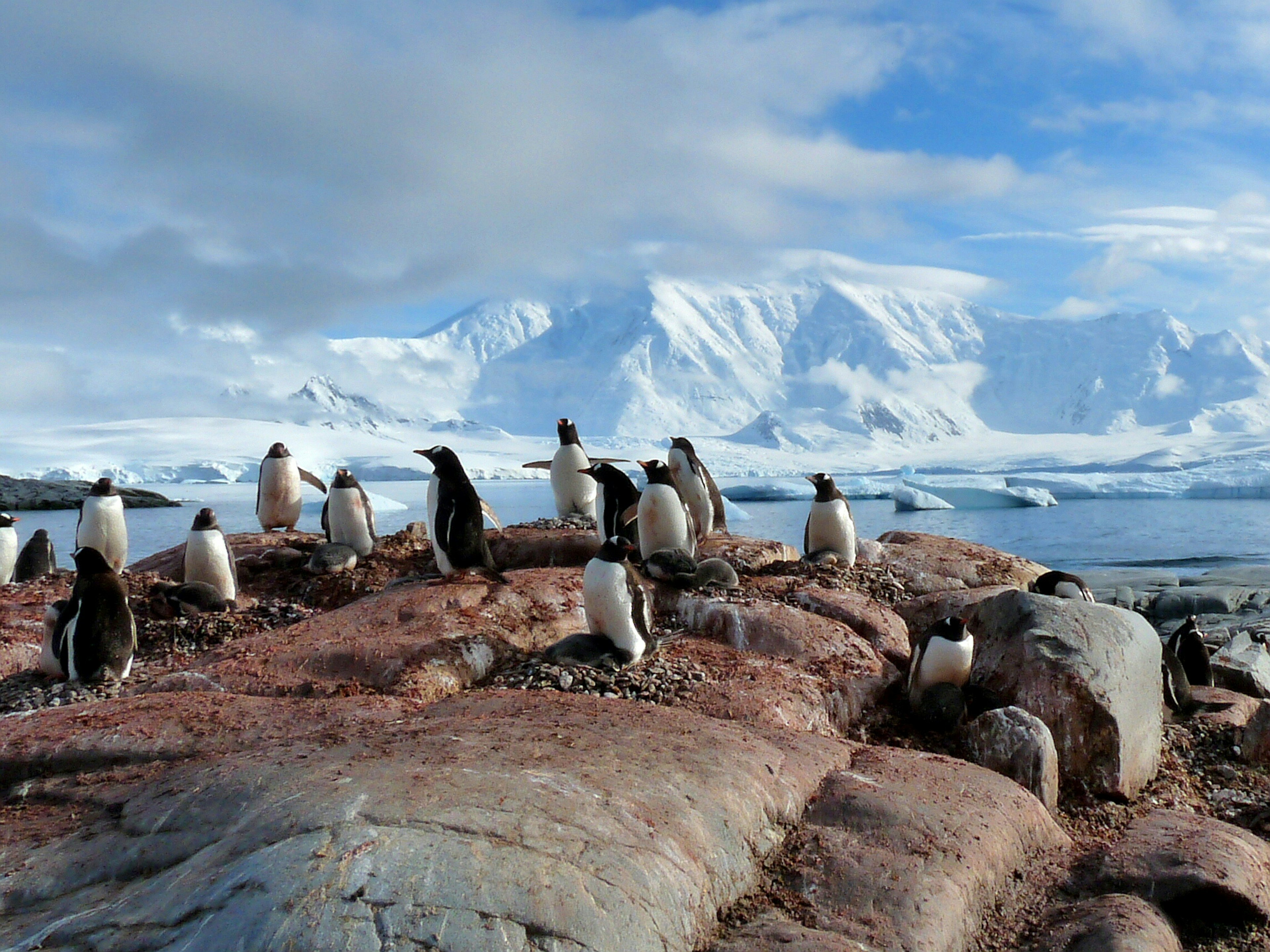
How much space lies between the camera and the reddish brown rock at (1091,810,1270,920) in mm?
4477

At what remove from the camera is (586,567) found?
762 cm

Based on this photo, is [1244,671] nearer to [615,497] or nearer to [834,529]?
[834,529]

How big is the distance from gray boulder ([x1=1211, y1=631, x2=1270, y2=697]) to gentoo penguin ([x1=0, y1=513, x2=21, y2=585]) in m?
11.1

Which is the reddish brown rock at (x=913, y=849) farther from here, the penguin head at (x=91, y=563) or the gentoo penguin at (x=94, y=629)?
the penguin head at (x=91, y=563)

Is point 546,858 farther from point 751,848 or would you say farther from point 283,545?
point 283,545

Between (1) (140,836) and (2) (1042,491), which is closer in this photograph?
(1) (140,836)

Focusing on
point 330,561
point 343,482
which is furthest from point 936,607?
point 343,482

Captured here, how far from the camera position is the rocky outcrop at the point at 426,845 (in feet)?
9.39

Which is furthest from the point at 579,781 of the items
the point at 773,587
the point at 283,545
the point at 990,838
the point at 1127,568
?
the point at 1127,568

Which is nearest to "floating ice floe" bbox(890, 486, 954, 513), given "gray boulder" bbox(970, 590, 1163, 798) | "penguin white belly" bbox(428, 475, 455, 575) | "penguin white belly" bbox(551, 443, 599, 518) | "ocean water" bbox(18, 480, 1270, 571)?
"ocean water" bbox(18, 480, 1270, 571)

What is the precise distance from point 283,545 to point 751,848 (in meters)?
7.26

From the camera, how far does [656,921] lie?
319cm

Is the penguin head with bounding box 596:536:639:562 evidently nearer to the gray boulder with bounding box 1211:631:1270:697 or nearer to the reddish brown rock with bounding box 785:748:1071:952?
the reddish brown rock with bounding box 785:748:1071:952

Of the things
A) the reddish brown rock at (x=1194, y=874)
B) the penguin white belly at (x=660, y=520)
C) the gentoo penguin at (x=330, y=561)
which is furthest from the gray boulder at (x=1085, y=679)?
the gentoo penguin at (x=330, y=561)
